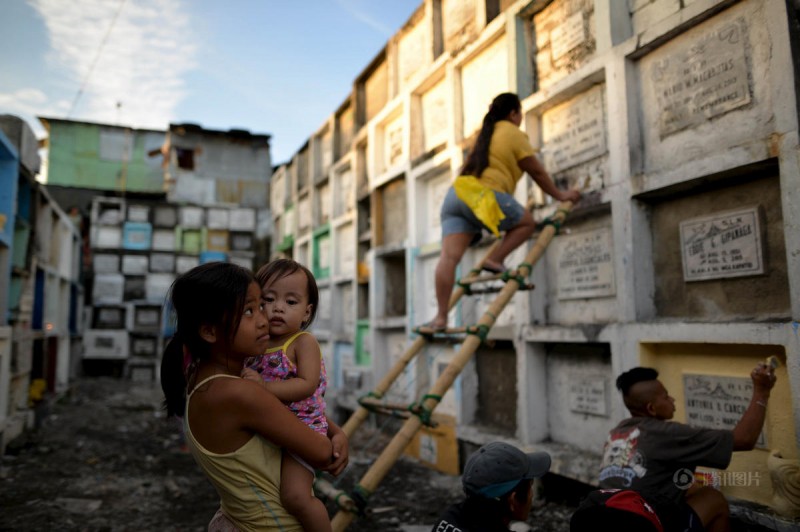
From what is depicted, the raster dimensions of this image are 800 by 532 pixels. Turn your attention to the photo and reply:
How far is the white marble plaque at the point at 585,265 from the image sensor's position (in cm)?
324

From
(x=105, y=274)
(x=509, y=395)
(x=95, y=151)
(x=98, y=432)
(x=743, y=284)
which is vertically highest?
(x=95, y=151)

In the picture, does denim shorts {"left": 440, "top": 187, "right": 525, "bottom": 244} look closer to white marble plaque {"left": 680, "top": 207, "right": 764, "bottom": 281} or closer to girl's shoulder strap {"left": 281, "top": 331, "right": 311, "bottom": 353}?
white marble plaque {"left": 680, "top": 207, "right": 764, "bottom": 281}

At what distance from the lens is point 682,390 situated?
8.95ft

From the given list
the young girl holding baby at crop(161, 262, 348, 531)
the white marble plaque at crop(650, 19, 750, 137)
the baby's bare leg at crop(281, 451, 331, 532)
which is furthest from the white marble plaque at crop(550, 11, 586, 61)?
the baby's bare leg at crop(281, 451, 331, 532)

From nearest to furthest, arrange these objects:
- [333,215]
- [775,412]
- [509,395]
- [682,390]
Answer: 1. [775,412]
2. [682,390]
3. [509,395]
4. [333,215]

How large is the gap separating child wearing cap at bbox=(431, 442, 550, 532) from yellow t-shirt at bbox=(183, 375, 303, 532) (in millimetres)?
484

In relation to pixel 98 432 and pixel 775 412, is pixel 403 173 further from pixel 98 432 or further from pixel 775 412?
pixel 98 432

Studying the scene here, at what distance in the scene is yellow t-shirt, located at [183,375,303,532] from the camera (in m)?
1.29

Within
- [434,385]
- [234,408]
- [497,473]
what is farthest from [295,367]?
[434,385]

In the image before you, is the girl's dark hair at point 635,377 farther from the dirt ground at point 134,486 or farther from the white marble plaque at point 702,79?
the white marble plaque at point 702,79

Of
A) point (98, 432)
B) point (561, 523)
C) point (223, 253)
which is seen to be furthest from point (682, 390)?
point (223, 253)

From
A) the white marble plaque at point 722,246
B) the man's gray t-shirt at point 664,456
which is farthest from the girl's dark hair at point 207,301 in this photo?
the white marble plaque at point 722,246

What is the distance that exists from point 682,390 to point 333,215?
566cm

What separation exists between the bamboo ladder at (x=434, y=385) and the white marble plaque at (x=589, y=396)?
0.80 m
